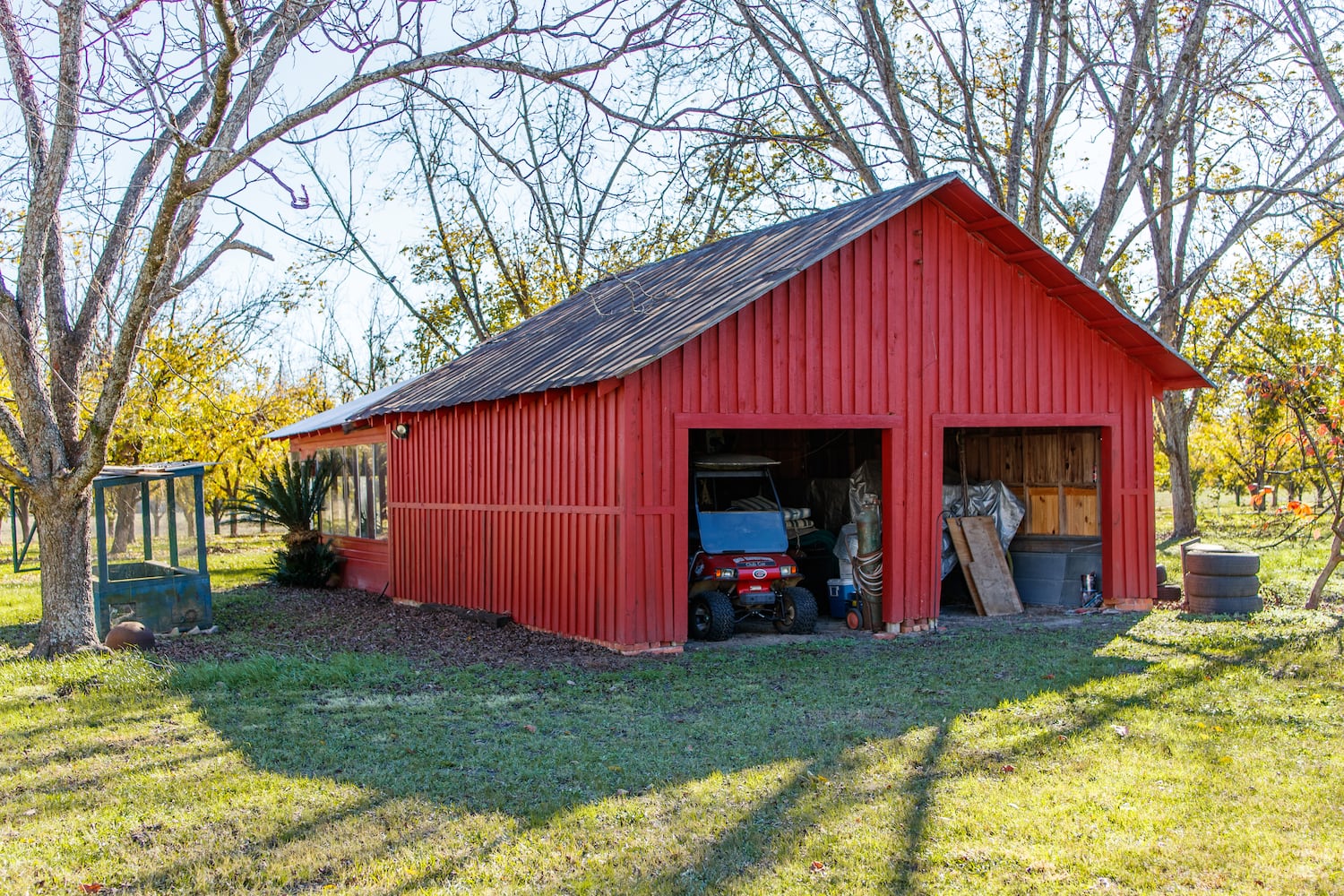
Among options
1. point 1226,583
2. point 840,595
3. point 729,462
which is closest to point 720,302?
point 729,462

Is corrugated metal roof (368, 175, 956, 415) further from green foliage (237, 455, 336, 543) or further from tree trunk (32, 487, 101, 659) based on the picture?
tree trunk (32, 487, 101, 659)

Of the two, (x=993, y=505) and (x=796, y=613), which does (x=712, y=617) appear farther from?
(x=993, y=505)

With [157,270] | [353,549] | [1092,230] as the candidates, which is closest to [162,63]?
[157,270]

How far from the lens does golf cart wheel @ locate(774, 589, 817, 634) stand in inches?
511

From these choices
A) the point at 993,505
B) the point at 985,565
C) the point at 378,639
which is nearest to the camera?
the point at 378,639

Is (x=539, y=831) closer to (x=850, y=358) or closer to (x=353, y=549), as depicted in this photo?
(x=850, y=358)

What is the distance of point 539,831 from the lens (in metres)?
5.96

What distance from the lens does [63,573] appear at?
1159 centimetres

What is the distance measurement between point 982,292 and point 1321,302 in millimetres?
16810

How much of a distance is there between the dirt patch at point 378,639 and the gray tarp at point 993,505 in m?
6.12

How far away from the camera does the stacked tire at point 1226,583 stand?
14.0 metres

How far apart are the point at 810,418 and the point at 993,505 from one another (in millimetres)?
4542

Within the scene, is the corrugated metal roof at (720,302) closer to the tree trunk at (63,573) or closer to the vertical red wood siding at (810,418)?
the vertical red wood siding at (810,418)

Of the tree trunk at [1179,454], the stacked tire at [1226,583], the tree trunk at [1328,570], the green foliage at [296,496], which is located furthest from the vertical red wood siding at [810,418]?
the tree trunk at [1179,454]
